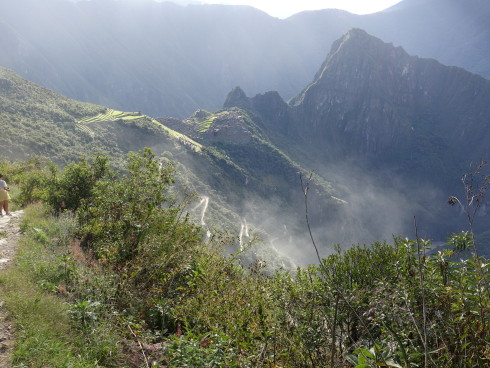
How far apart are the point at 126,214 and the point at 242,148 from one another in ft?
434

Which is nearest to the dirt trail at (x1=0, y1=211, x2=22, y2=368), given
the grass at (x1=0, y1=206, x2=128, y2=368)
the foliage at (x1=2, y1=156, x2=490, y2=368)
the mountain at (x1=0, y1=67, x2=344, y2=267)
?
the grass at (x1=0, y1=206, x2=128, y2=368)

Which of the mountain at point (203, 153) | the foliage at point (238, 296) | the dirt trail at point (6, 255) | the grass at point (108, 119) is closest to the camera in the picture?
A: the foliage at point (238, 296)

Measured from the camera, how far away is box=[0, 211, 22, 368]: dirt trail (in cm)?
394

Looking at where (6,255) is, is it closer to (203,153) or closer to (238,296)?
(238,296)

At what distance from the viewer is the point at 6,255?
6.66m

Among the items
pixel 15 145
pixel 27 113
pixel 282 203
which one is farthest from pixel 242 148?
pixel 15 145

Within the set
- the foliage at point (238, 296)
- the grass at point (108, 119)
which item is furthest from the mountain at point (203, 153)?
the foliage at point (238, 296)

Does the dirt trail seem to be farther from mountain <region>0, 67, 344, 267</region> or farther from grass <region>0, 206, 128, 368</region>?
mountain <region>0, 67, 344, 267</region>

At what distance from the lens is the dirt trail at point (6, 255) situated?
394cm

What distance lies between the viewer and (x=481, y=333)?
3104 mm

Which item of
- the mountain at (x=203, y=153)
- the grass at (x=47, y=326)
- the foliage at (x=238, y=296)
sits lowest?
the grass at (x=47, y=326)

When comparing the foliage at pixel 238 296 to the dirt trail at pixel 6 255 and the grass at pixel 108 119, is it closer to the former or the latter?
the dirt trail at pixel 6 255

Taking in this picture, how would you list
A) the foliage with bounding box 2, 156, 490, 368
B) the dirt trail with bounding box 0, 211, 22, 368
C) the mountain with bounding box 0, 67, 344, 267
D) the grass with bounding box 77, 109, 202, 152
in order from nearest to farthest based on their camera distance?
the foliage with bounding box 2, 156, 490, 368
the dirt trail with bounding box 0, 211, 22, 368
the mountain with bounding box 0, 67, 344, 267
the grass with bounding box 77, 109, 202, 152

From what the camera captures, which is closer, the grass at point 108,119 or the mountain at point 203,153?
the mountain at point 203,153
